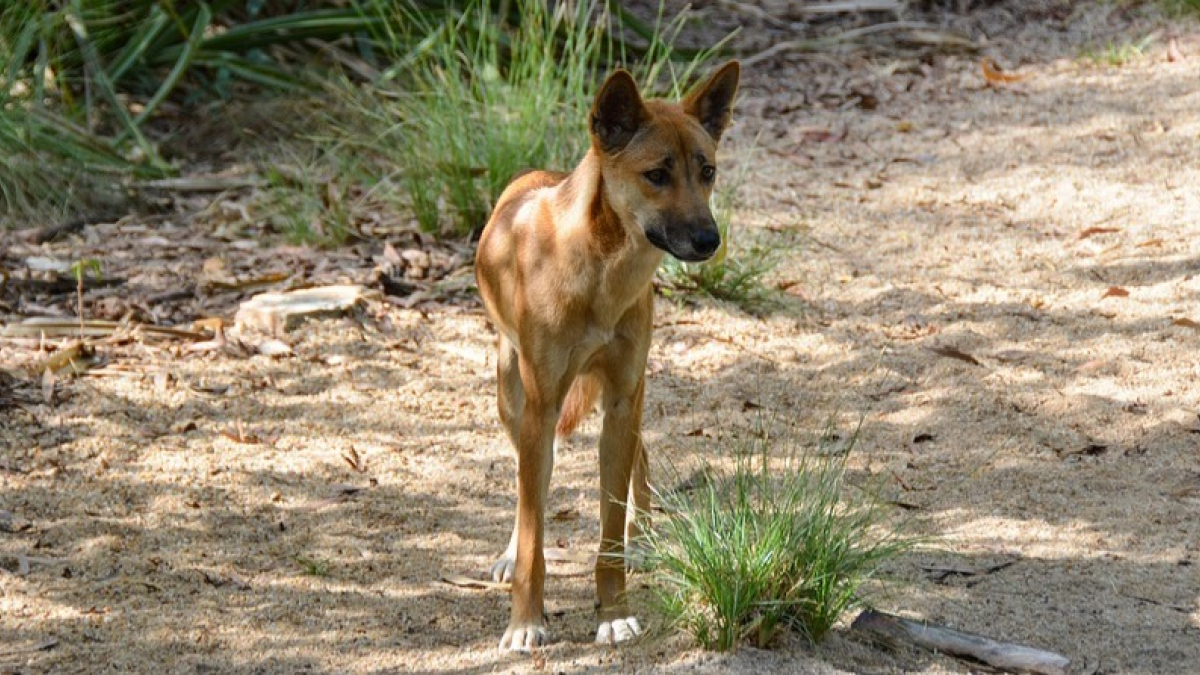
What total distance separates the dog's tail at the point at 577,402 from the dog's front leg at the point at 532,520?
17 centimetres

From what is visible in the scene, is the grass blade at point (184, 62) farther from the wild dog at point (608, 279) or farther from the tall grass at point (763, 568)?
the tall grass at point (763, 568)

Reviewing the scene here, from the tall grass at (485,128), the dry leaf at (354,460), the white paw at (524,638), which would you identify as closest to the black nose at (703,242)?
the white paw at (524,638)

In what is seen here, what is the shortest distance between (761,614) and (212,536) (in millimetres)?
2074

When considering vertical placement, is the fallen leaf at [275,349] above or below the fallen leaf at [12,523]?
above

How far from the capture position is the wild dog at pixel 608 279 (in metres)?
4.39

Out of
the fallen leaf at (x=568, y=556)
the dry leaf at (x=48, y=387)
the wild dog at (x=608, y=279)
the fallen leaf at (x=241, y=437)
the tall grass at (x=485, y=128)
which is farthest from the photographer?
the tall grass at (x=485, y=128)

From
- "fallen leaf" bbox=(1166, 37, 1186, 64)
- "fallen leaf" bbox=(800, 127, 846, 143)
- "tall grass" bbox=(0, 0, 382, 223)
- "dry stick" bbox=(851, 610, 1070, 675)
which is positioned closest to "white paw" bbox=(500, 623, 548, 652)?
"dry stick" bbox=(851, 610, 1070, 675)

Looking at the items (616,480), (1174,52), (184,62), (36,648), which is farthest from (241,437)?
(1174,52)

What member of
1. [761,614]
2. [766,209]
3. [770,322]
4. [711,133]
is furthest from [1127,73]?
[761,614]

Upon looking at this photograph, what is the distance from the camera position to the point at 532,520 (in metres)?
4.57

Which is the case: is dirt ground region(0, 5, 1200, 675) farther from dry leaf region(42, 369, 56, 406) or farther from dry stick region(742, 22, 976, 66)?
dry stick region(742, 22, 976, 66)

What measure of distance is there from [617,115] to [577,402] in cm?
98

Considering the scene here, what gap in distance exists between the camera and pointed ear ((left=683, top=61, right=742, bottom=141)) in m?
4.69

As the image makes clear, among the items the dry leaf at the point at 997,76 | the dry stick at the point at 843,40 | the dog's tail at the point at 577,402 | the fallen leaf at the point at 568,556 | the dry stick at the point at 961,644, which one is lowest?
the fallen leaf at the point at 568,556
